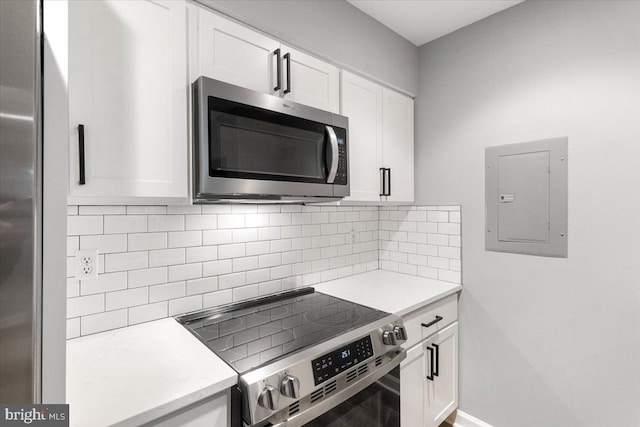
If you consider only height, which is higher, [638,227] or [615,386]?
[638,227]

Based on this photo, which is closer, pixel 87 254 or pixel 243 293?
pixel 87 254

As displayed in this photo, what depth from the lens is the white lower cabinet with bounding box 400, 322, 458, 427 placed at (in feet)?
5.14

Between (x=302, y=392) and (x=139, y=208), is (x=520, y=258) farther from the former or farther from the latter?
(x=139, y=208)

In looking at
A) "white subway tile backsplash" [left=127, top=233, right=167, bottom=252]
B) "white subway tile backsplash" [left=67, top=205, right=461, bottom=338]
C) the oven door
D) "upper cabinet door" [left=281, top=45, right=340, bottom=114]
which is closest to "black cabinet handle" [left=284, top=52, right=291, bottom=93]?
"upper cabinet door" [left=281, top=45, right=340, bottom=114]

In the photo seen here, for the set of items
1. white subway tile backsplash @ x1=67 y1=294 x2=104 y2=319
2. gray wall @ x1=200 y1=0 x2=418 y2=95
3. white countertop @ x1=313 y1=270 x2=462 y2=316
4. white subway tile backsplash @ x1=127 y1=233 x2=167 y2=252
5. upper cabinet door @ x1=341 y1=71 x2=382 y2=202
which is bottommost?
white countertop @ x1=313 y1=270 x2=462 y2=316

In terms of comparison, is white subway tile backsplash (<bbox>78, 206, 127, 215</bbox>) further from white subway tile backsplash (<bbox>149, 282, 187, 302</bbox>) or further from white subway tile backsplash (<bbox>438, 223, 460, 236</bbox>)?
white subway tile backsplash (<bbox>438, 223, 460, 236</bbox>)

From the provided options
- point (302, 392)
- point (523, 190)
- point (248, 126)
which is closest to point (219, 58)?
point (248, 126)

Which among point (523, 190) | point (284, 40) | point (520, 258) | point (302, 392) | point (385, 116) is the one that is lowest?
point (302, 392)

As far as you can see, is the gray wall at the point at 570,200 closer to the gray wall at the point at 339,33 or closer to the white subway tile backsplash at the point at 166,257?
the gray wall at the point at 339,33

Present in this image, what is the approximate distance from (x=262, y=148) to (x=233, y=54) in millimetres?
394

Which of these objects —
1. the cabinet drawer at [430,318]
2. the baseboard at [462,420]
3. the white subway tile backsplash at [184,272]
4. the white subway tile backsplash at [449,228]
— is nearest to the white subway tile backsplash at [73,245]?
the white subway tile backsplash at [184,272]

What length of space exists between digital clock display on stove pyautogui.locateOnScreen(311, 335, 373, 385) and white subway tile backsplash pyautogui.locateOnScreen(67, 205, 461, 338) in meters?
0.66

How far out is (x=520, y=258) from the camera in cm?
177

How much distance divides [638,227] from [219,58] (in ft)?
6.30
